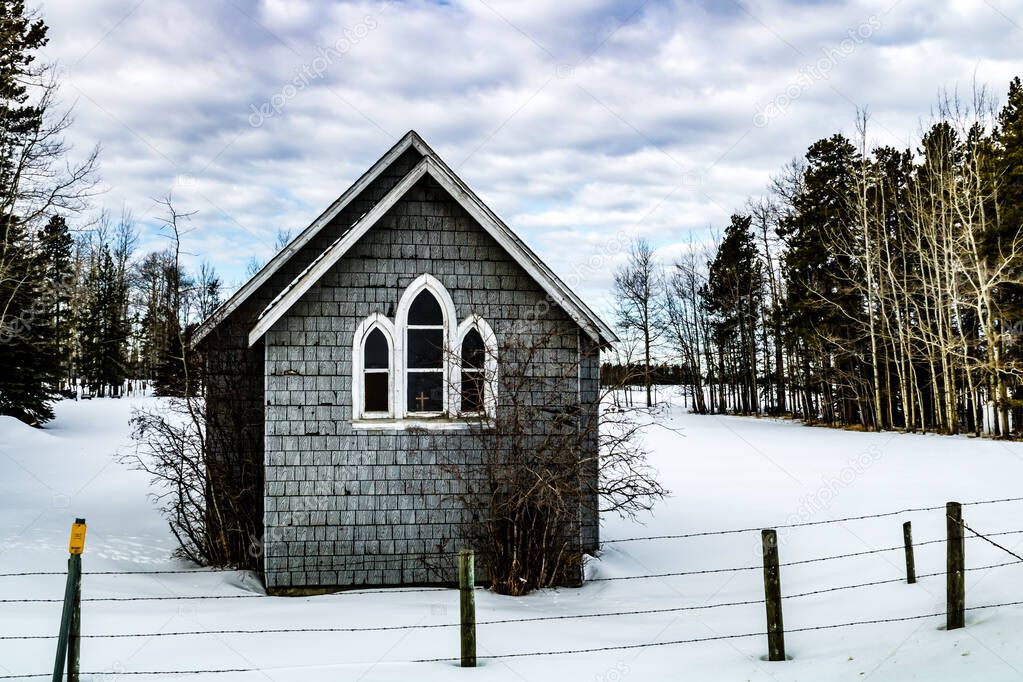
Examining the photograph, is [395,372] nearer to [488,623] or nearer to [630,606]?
[488,623]

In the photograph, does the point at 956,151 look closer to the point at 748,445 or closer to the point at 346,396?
the point at 748,445

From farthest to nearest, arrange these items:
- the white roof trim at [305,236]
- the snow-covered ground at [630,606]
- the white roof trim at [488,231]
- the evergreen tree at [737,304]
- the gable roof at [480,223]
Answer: the evergreen tree at [737,304] → the white roof trim at [305,236] → the white roof trim at [488,231] → the gable roof at [480,223] → the snow-covered ground at [630,606]

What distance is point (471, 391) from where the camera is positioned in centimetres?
1105

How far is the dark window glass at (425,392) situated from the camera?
1116 centimetres

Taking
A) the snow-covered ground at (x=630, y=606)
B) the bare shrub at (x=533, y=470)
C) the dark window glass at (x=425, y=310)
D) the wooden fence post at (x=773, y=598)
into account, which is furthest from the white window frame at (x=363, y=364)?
the wooden fence post at (x=773, y=598)

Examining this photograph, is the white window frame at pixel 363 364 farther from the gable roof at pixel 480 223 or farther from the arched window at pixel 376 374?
the gable roof at pixel 480 223

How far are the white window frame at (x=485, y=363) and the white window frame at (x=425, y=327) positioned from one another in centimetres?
9

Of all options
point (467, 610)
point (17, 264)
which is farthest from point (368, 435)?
point (17, 264)

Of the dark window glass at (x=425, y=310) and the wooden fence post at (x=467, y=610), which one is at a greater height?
the dark window glass at (x=425, y=310)

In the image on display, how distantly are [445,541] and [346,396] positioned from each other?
2489 millimetres

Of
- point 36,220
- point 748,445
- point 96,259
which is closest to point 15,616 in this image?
point 36,220

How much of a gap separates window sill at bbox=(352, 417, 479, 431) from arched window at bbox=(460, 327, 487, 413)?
0.22 metres

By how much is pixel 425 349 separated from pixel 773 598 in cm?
589

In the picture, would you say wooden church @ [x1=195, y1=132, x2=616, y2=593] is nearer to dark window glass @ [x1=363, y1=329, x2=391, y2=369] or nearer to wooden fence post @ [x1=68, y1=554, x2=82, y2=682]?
dark window glass @ [x1=363, y1=329, x2=391, y2=369]
